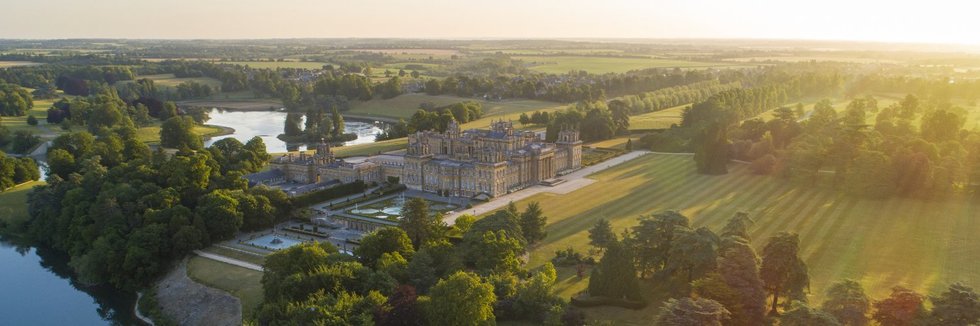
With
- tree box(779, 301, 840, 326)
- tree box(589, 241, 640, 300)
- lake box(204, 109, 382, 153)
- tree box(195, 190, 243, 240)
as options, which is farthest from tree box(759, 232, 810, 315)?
lake box(204, 109, 382, 153)

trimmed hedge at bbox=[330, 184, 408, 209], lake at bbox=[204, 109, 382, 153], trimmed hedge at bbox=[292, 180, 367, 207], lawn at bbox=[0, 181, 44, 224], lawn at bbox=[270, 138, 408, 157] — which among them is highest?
trimmed hedge at bbox=[292, 180, 367, 207]

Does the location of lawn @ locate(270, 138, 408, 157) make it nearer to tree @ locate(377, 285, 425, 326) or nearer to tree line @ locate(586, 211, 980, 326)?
tree line @ locate(586, 211, 980, 326)

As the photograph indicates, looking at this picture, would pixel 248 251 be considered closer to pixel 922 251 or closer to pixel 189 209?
pixel 189 209

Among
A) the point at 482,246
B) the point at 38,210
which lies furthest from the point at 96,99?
the point at 482,246

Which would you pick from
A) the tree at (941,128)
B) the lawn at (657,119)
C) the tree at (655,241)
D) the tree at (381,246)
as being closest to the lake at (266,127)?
the lawn at (657,119)

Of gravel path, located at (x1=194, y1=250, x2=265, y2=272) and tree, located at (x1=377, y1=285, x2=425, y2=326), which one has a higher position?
tree, located at (x1=377, y1=285, x2=425, y2=326)

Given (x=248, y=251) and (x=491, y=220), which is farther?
(x=248, y=251)

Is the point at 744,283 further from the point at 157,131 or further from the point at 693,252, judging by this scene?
the point at 157,131
